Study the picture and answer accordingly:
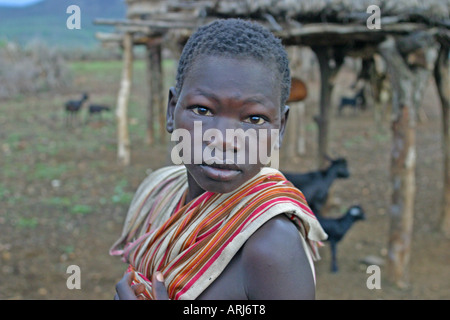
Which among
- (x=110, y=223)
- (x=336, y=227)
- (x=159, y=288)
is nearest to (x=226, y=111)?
(x=159, y=288)

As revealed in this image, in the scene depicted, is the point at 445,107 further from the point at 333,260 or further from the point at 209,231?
the point at 209,231

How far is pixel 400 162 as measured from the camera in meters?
4.67

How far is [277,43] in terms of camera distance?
4.31 feet

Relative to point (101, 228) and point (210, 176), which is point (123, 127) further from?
point (210, 176)

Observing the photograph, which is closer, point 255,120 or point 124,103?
point 255,120

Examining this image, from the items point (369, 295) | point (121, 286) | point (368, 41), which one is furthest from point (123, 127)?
point (121, 286)

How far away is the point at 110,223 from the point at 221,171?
537 centimetres

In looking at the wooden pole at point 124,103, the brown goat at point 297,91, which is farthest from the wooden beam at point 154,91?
the brown goat at point 297,91

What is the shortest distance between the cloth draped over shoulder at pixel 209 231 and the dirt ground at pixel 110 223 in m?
3.51
